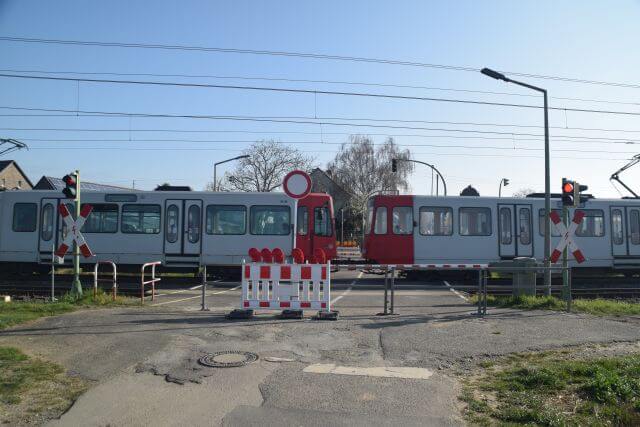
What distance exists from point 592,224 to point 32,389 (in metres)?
20.8

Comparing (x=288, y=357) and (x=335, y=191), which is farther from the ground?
(x=335, y=191)

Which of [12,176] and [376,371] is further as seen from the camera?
[12,176]

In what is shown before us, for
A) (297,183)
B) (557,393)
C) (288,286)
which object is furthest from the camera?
(297,183)

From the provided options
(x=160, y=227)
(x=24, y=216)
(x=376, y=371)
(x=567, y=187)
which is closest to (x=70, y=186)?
(x=160, y=227)

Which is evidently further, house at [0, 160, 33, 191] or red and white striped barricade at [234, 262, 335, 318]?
house at [0, 160, 33, 191]

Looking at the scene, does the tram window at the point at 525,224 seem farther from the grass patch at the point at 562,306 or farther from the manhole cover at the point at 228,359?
the manhole cover at the point at 228,359

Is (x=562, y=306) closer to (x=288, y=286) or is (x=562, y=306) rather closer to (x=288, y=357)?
(x=288, y=286)

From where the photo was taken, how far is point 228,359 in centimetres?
666

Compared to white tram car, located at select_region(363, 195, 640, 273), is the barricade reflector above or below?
below

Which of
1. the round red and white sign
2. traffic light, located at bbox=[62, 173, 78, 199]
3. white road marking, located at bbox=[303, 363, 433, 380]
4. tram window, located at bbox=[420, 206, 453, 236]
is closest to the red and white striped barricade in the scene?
the round red and white sign

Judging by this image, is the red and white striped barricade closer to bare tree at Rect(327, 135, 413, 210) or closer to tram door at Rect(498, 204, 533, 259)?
tram door at Rect(498, 204, 533, 259)

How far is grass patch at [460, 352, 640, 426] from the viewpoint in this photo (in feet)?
15.3

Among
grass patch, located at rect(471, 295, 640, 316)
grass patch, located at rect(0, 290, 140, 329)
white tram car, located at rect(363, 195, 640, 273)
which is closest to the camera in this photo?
grass patch, located at rect(0, 290, 140, 329)

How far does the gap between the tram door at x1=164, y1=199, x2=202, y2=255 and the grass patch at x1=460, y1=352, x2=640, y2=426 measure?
14523mm
